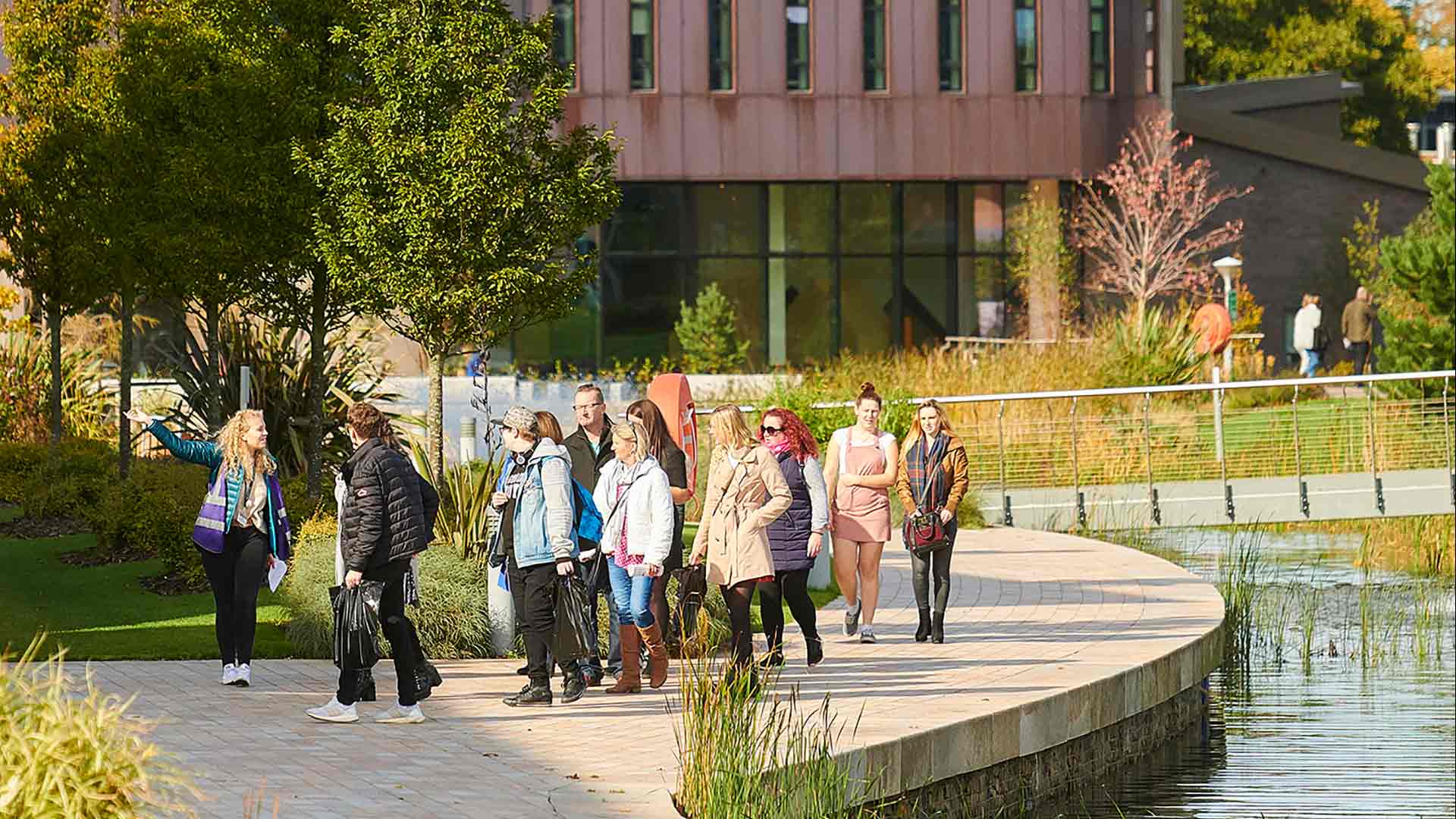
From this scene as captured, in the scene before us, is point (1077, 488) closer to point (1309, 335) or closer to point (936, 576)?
point (936, 576)

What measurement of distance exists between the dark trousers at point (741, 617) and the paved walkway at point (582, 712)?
529 millimetres

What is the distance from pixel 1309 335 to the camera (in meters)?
36.0

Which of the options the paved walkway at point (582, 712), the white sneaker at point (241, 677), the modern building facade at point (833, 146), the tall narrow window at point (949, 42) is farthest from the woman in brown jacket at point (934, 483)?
the tall narrow window at point (949, 42)

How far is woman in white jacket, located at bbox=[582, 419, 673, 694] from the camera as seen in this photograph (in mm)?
11336

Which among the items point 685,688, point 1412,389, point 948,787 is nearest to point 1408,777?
point 948,787

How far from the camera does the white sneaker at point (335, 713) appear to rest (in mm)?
10969

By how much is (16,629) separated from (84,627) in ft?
1.45

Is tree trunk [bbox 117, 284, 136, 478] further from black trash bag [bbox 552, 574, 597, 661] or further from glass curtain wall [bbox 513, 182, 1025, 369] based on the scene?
glass curtain wall [bbox 513, 182, 1025, 369]

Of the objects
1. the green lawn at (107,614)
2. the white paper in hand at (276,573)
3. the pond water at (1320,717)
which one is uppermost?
the white paper in hand at (276,573)

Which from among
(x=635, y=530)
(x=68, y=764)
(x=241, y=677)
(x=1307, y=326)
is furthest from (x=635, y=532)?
(x=1307, y=326)

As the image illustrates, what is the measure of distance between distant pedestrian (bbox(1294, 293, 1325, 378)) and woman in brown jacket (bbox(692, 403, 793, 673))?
2557 centimetres

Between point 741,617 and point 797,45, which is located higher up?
point 797,45

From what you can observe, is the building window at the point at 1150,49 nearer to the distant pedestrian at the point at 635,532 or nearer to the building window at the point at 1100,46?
the building window at the point at 1100,46

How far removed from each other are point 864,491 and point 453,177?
4.87 meters
